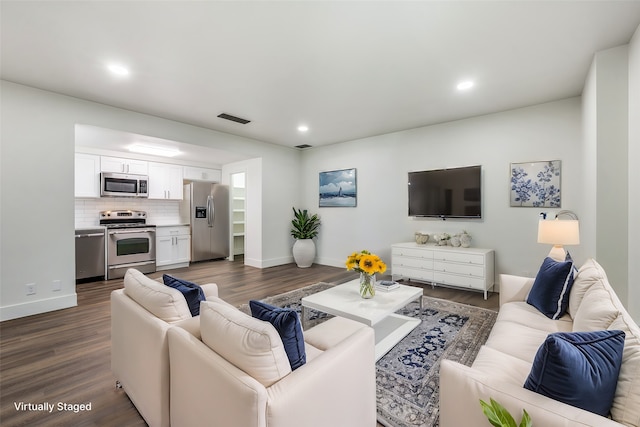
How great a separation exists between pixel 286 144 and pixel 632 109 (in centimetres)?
506

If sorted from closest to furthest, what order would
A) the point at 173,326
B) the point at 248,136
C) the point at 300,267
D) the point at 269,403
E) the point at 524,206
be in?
the point at 269,403 → the point at 173,326 → the point at 524,206 → the point at 248,136 → the point at 300,267

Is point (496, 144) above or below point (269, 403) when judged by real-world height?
above

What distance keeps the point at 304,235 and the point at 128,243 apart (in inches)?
130

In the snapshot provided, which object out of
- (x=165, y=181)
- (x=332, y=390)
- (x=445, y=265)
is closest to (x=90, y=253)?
(x=165, y=181)

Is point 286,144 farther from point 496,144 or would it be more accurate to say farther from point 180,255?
point 496,144

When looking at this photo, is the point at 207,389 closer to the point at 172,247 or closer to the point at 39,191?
the point at 39,191

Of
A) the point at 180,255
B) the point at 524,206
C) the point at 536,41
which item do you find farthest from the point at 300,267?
the point at 536,41

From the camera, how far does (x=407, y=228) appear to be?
16.5 feet

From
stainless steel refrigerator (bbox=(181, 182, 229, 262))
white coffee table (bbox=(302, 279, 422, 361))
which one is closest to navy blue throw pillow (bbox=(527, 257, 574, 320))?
white coffee table (bbox=(302, 279, 422, 361))

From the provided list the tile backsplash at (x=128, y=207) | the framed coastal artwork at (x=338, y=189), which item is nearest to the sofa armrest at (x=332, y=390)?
the framed coastal artwork at (x=338, y=189)

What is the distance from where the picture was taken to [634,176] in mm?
2270

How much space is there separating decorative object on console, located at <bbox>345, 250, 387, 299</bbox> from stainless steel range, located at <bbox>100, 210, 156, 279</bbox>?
4530mm

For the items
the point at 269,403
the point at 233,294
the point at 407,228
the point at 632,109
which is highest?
the point at 632,109

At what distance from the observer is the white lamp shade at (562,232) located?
9.33 feet
